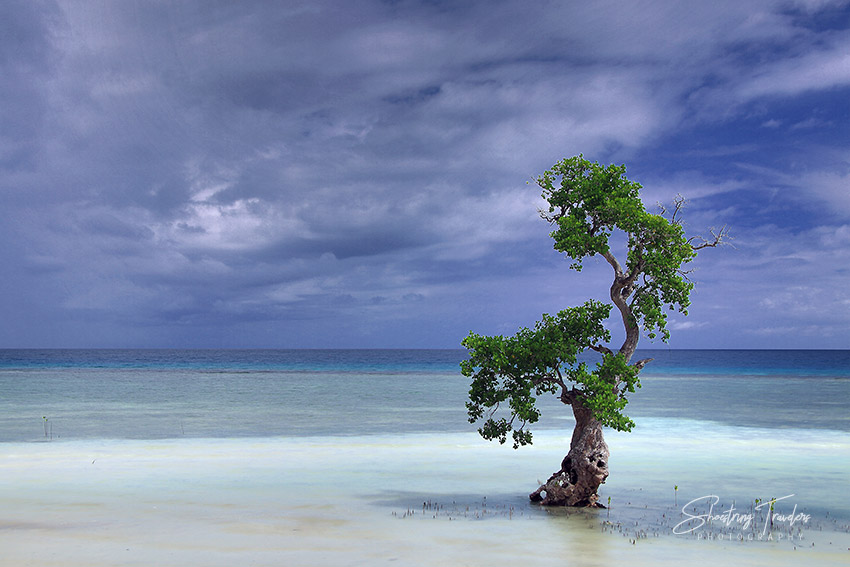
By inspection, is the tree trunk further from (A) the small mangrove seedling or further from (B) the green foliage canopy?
(A) the small mangrove seedling

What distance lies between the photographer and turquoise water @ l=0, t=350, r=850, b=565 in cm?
1262

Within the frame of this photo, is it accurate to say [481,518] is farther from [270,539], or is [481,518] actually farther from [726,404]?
[726,404]

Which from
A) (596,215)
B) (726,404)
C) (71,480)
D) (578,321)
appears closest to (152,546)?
(71,480)

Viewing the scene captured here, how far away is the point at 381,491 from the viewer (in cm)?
1841

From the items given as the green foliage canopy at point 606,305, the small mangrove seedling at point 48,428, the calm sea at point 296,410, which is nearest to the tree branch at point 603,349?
the green foliage canopy at point 606,305

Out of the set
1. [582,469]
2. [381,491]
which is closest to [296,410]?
[381,491]

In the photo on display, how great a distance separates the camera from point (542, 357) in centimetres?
1612

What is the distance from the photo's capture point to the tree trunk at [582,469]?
1627 centimetres

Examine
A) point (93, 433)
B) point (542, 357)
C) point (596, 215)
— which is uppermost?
point (596, 215)

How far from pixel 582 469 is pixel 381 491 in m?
5.11

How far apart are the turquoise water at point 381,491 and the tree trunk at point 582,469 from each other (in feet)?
2.02

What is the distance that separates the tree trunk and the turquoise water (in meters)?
0.62

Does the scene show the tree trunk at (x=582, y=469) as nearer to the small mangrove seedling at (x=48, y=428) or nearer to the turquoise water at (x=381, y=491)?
the turquoise water at (x=381, y=491)

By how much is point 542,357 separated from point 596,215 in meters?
3.31
